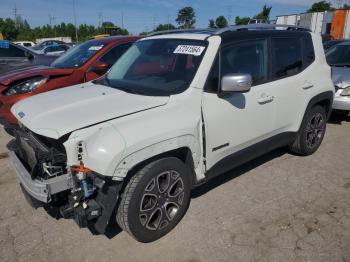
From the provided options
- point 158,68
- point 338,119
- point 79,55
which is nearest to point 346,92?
point 338,119

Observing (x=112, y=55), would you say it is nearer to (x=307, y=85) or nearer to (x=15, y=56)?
(x=307, y=85)

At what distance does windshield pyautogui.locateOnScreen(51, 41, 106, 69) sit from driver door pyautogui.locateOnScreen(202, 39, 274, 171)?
348 cm

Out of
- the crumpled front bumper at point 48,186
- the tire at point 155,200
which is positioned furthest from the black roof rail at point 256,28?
the crumpled front bumper at point 48,186

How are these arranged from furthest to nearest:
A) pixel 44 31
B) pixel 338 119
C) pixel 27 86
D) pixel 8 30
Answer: pixel 44 31
pixel 8 30
pixel 338 119
pixel 27 86

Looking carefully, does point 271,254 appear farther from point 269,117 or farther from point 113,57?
point 113,57

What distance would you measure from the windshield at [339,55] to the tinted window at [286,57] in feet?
11.5

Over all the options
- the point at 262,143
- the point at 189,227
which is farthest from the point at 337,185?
the point at 189,227

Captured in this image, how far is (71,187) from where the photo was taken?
265cm

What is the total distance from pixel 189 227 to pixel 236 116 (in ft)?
4.02

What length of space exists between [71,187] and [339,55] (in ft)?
23.5

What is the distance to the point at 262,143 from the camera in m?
4.02

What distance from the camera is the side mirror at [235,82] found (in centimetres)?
307

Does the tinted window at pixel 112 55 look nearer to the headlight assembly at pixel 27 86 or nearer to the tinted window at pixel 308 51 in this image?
the headlight assembly at pixel 27 86

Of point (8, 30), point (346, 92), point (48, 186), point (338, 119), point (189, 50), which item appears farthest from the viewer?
point (8, 30)
